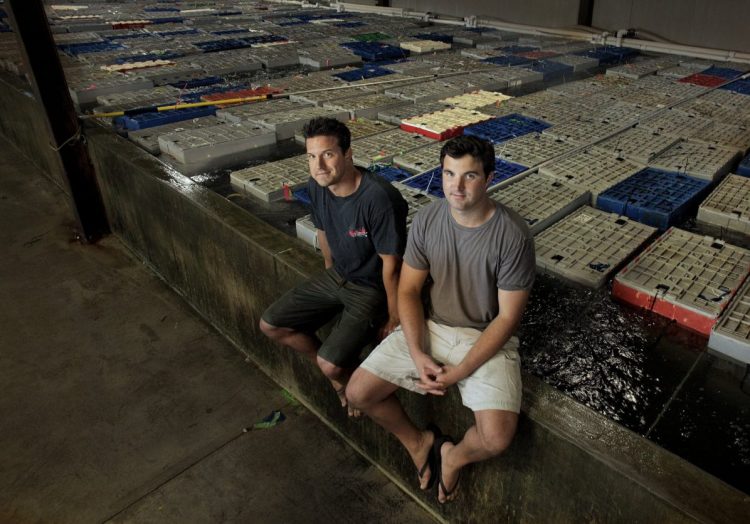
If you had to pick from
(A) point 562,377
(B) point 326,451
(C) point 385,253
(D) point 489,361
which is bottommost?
(B) point 326,451

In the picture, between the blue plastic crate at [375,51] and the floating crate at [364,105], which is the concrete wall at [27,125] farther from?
the blue plastic crate at [375,51]

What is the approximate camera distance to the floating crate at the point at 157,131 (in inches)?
248

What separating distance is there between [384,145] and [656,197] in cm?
279

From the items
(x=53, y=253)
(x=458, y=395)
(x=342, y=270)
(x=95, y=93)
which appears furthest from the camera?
(x=95, y=93)

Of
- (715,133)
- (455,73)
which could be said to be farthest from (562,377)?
(455,73)

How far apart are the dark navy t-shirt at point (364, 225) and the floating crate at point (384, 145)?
7.25 ft

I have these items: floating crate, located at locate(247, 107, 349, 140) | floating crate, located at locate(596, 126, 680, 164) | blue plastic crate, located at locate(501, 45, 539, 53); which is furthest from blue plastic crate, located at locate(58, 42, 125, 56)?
floating crate, located at locate(596, 126, 680, 164)

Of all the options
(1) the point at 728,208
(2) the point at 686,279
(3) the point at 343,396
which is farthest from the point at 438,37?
(3) the point at 343,396

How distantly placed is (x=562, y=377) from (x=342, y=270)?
1.47 metres

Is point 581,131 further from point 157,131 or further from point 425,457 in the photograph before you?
point 157,131

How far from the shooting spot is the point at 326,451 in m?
4.15

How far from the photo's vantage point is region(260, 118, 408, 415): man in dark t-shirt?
126 inches

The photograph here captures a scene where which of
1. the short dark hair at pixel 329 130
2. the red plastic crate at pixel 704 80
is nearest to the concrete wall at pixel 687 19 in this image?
the red plastic crate at pixel 704 80

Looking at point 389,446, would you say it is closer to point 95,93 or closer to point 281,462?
point 281,462
